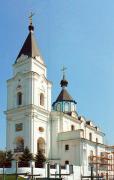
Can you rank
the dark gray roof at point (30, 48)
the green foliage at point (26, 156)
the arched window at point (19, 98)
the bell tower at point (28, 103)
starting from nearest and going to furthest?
1. the green foliage at point (26, 156)
2. the bell tower at point (28, 103)
3. the arched window at point (19, 98)
4. the dark gray roof at point (30, 48)

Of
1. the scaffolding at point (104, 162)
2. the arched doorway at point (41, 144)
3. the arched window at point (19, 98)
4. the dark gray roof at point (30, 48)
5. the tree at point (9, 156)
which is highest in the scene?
the dark gray roof at point (30, 48)

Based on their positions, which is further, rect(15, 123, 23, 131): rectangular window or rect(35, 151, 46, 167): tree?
rect(15, 123, 23, 131): rectangular window

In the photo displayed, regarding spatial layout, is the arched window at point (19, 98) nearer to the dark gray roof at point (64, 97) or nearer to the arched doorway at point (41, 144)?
the arched doorway at point (41, 144)

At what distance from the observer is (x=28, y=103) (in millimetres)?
52156

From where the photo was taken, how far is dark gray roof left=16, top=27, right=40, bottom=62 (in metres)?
55.2

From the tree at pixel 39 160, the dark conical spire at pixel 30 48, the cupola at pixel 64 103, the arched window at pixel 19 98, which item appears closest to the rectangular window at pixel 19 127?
the arched window at pixel 19 98

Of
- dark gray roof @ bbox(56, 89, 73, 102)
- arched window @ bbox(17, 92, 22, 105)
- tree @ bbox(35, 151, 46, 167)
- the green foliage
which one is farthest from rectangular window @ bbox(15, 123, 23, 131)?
dark gray roof @ bbox(56, 89, 73, 102)

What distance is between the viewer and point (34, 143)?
50.2 meters

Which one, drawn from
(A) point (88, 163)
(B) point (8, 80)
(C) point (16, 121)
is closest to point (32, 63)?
(B) point (8, 80)

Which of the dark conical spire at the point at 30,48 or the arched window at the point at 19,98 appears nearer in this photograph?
the arched window at the point at 19,98

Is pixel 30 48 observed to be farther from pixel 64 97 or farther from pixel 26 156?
pixel 26 156

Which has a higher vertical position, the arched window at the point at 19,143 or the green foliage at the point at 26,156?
the arched window at the point at 19,143

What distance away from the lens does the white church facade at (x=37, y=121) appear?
51.7 metres

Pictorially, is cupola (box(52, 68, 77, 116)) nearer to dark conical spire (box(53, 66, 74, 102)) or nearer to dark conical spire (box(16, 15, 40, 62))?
dark conical spire (box(53, 66, 74, 102))
